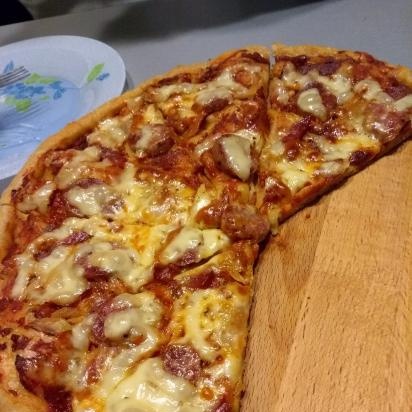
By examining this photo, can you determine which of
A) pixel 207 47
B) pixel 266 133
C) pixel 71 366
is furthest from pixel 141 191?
pixel 207 47

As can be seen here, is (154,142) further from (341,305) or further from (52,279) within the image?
(341,305)

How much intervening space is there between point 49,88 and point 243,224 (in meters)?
1.27

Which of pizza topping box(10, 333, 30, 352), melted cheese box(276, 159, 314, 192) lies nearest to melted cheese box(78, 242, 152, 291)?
pizza topping box(10, 333, 30, 352)

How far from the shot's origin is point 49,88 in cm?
255

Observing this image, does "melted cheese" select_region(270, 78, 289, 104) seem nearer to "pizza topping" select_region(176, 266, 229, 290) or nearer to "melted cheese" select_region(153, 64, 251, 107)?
"melted cheese" select_region(153, 64, 251, 107)

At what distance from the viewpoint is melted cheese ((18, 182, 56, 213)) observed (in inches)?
72.6

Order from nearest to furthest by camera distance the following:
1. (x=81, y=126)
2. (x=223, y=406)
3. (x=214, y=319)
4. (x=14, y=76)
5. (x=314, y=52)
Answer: (x=223, y=406) → (x=214, y=319) → (x=81, y=126) → (x=314, y=52) → (x=14, y=76)

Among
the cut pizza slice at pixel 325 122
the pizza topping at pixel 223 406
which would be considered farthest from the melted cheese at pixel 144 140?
the pizza topping at pixel 223 406

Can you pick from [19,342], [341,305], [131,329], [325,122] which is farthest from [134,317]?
[325,122]

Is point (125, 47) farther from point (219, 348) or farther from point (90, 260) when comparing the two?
point (219, 348)

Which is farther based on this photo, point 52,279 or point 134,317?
point 52,279

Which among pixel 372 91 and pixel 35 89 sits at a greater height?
pixel 372 91

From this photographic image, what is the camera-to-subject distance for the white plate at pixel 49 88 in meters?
2.31

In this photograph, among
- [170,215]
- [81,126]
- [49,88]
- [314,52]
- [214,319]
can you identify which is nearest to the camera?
[214,319]
